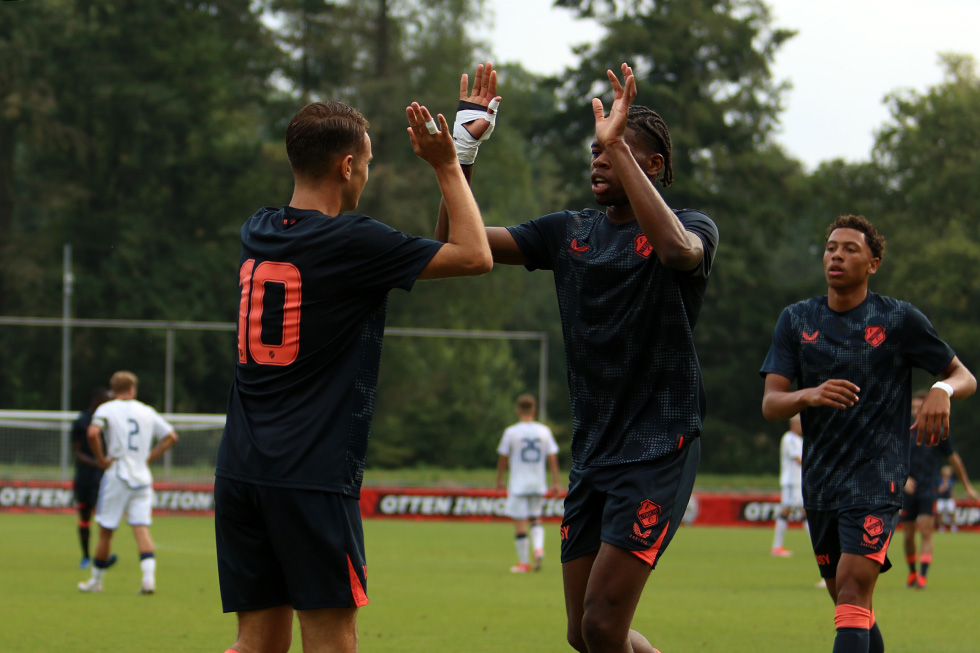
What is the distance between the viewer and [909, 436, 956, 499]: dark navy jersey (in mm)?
14273

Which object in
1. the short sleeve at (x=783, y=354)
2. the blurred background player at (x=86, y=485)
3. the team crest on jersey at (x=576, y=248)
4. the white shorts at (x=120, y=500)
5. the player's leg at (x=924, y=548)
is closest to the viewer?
the team crest on jersey at (x=576, y=248)

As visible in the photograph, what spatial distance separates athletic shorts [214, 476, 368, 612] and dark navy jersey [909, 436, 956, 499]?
11.5 meters

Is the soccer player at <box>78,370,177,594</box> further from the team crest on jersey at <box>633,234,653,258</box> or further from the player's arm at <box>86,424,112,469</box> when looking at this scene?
the team crest on jersey at <box>633,234,653,258</box>

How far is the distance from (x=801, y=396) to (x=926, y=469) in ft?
30.5

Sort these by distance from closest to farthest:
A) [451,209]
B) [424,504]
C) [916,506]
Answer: [451,209] < [916,506] < [424,504]

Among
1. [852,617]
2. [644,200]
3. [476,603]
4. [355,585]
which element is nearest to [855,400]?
[852,617]

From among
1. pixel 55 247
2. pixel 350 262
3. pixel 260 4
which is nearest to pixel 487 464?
pixel 55 247

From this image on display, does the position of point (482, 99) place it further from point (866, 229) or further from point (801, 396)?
point (866, 229)

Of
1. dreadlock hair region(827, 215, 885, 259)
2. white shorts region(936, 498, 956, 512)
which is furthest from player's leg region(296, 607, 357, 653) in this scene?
white shorts region(936, 498, 956, 512)

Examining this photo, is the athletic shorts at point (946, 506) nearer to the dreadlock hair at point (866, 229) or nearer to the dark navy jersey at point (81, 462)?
the dark navy jersey at point (81, 462)

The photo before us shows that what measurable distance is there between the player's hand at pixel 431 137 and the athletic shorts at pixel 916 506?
36.4 ft

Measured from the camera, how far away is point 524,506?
49.8 ft

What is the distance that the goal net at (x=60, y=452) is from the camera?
26625 mm

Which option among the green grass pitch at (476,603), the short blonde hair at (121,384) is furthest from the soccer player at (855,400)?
the short blonde hair at (121,384)
